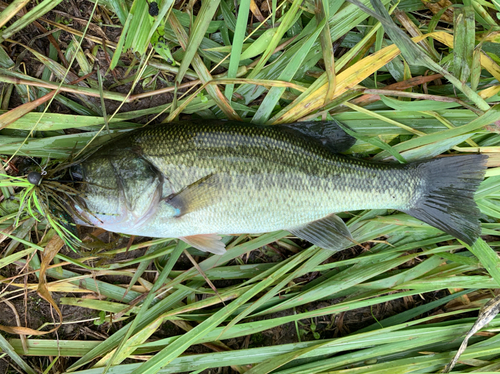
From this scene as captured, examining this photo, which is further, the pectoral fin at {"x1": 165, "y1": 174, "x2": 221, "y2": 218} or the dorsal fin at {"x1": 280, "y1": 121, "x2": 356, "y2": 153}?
the dorsal fin at {"x1": 280, "y1": 121, "x2": 356, "y2": 153}

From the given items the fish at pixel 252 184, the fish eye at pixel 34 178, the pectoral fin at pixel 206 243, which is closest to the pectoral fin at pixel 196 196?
the fish at pixel 252 184

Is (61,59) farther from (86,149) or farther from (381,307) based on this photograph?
(381,307)

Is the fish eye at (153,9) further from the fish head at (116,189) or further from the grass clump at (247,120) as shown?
the fish head at (116,189)

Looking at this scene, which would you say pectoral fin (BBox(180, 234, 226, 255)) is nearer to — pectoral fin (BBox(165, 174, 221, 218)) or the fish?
the fish

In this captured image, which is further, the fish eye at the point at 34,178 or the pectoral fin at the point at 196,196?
the pectoral fin at the point at 196,196

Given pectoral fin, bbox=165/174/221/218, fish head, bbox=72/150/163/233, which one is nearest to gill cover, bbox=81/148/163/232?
fish head, bbox=72/150/163/233

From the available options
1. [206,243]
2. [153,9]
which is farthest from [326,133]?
[153,9]

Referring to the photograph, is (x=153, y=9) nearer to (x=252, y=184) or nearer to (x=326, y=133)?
(x=252, y=184)
